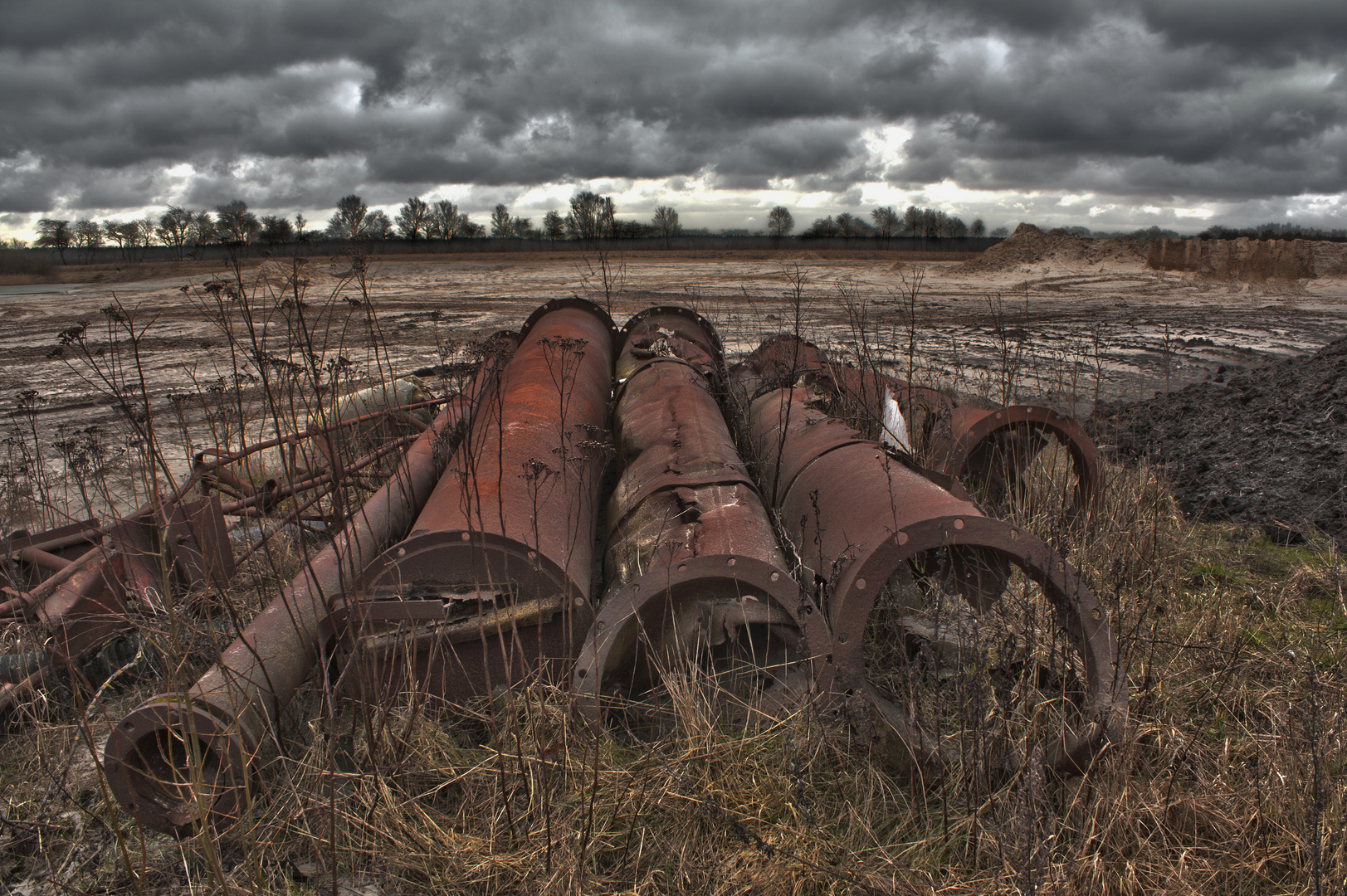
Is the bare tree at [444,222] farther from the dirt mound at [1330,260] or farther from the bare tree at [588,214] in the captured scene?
the dirt mound at [1330,260]

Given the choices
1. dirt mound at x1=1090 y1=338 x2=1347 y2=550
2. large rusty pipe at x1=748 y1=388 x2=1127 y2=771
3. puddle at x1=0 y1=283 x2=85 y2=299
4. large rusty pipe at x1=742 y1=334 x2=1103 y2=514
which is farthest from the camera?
puddle at x1=0 y1=283 x2=85 y2=299

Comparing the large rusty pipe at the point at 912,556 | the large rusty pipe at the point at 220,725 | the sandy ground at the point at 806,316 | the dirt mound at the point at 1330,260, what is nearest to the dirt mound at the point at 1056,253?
the sandy ground at the point at 806,316

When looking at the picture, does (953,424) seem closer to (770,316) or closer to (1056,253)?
(770,316)

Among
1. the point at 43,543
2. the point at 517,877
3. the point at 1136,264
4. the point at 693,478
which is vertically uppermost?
the point at 1136,264

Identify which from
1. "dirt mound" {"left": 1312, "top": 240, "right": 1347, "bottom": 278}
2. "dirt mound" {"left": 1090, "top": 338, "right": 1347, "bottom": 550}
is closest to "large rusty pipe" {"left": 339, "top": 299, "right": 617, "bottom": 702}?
"dirt mound" {"left": 1090, "top": 338, "right": 1347, "bottom": 550}

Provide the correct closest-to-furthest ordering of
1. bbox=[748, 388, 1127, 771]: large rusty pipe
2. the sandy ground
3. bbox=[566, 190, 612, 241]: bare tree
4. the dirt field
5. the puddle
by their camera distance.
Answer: bbox=[748, 388, 1127, 771]: large rusty pipe → the sandy ground → the dirt field → the puddle → bbox=[566, 190, 612, 241]: bare tree

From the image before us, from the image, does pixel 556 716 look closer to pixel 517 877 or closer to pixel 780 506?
pixel 517 877

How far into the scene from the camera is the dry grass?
221 centimetres

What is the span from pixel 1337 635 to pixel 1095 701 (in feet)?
6.55

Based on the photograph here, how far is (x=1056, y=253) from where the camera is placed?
27.8 meters

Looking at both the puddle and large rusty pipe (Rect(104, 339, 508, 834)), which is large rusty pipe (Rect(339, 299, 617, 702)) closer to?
large rusty pipe (Rect(104, 339, 508, 834))

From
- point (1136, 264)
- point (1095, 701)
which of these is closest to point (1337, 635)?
point (1095, 701)

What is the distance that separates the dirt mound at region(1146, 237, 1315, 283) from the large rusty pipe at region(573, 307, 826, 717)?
27606 millimetres

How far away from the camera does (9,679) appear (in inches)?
120
